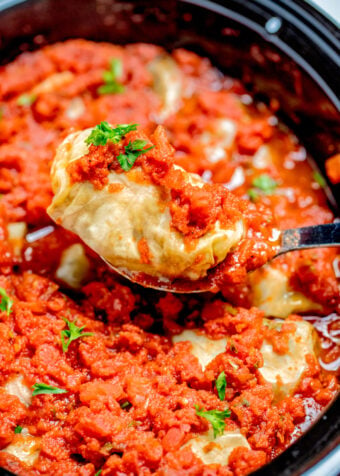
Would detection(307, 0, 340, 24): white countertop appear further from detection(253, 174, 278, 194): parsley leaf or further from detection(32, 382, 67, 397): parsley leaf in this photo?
detection(32, 382, 67, 397): parsley leaf

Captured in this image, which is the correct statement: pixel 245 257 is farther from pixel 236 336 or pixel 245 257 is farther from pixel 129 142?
pixel 129 142

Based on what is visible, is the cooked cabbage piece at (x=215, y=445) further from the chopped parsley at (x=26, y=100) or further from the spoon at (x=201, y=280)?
the chopped parsley at (x=26, y=100)

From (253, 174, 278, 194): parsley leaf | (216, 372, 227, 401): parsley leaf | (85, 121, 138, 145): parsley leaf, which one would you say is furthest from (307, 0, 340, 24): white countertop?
(216, 372, 227, 401): parsley leaf

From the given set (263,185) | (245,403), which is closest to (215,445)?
(245,403)

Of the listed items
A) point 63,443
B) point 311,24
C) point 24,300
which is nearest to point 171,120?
point 311,24

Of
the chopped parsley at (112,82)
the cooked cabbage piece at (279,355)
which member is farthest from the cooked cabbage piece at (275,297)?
the chopped parsley at (112,82)
